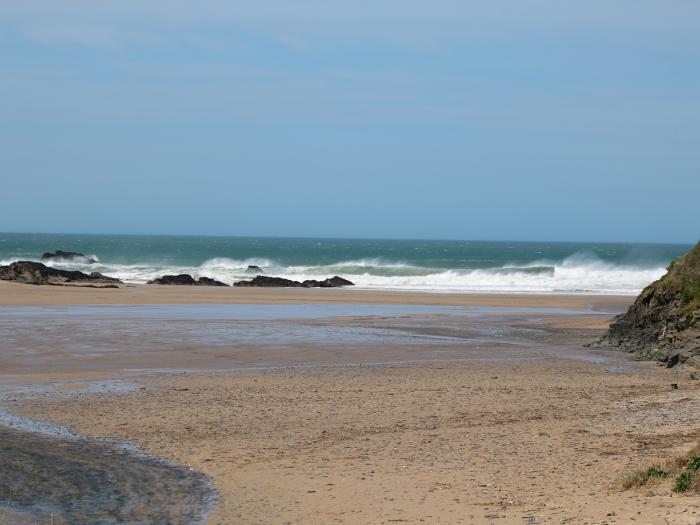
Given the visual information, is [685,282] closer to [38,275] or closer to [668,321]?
[668,321]

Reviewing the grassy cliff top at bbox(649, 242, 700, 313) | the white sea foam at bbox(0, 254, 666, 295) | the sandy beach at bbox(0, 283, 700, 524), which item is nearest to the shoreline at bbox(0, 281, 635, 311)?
the white sea foam at bbox(0, 254, 666, 295)

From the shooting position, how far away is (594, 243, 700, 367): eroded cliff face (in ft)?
58.2

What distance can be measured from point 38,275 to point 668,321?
3386 centimetres

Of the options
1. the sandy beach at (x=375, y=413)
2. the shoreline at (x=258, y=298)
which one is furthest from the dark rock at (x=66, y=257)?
the sandy beach at (x=375, y=413)

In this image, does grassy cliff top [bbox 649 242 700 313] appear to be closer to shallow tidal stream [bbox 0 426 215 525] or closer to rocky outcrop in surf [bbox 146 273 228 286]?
shallow tidal stream [bbox 0 426 215 525]

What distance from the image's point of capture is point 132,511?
7.57m

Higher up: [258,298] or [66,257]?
[66,257]

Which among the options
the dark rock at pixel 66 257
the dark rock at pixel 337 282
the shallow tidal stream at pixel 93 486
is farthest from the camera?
the dark rock at pixel 66 257

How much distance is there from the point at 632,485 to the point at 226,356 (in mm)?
11538

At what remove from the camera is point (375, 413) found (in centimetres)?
1173

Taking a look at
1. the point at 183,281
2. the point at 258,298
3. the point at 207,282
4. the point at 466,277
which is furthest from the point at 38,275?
the point at 466,277

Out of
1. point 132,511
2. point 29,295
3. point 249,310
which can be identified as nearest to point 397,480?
point 132,511

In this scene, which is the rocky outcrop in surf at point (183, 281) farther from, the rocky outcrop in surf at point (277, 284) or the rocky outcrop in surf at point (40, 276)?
the rocky outcrop in surf at point (40, 276)

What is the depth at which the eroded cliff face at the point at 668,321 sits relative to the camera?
698 inches
